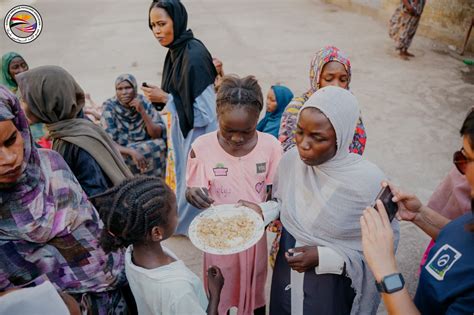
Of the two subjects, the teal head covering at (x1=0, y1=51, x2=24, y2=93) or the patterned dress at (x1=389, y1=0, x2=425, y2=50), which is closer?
the teal head covering at (x1=0, y1=51, x2=24, y2=93)

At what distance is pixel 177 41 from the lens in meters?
3.32

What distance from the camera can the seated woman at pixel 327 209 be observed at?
5.98 feet

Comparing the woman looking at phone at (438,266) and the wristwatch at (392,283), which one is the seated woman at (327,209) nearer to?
the woman looking at phone at (438,266)

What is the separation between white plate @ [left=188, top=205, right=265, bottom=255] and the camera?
1891 mm

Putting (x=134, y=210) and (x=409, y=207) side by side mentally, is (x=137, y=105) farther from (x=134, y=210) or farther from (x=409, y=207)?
(x=409, y=207)

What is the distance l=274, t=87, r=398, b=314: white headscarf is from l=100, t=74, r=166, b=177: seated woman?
198cm

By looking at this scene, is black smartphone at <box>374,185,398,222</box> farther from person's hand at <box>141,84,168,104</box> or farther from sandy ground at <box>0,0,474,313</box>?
person's hand at <box>141,84,168,104</box>

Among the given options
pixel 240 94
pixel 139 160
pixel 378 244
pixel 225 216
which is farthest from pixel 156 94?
pixel 378 244

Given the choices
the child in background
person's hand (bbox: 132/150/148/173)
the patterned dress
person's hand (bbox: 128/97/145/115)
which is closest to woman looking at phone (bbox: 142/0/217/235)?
person's hand (bbox: 128/97/145/115)

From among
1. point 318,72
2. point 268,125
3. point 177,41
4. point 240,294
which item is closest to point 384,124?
point 268,125

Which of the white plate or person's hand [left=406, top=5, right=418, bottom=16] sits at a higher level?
person's hand [left=406, top=5, right=418, bottom=16]

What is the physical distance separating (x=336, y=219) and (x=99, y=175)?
4.75ft

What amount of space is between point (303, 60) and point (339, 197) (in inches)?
267

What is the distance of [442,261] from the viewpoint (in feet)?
5.05
